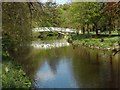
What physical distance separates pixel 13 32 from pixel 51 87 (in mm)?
5975

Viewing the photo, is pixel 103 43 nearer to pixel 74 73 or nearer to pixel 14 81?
pixel 74 73

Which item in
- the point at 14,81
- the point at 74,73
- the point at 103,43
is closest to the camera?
the point at 14,81

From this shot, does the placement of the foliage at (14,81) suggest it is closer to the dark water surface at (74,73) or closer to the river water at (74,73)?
the river water at (74,73)

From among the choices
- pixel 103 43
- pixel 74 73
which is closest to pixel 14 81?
pixel 74 73

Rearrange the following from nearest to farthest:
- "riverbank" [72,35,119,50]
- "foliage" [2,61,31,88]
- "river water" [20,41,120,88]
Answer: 1. "foliage" [2,61,31,88]
2. "river water" [20,41,120,88]
3. "riverbank" [72,35,119,50]

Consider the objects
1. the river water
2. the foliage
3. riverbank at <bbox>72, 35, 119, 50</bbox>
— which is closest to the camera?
the foliage

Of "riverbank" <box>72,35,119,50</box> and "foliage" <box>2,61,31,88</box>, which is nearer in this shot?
"foliage" <box>2,61,31,88</box>

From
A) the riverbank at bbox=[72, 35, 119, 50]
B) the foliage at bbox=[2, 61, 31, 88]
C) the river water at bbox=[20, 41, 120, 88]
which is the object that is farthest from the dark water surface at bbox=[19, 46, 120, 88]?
the riverbank at bbox=[72, 35, 119, 50]

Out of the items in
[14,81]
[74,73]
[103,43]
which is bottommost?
[74,73]

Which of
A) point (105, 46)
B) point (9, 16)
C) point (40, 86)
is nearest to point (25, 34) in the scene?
point (9, 16)

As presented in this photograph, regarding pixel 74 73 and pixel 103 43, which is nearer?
pixel 74 73

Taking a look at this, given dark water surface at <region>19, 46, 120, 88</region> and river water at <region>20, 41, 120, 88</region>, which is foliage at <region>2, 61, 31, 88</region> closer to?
river water at <region>20, 41, 120, 88</region>

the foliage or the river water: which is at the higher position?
the foliage

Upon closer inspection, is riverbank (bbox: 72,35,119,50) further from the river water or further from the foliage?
the foliage
